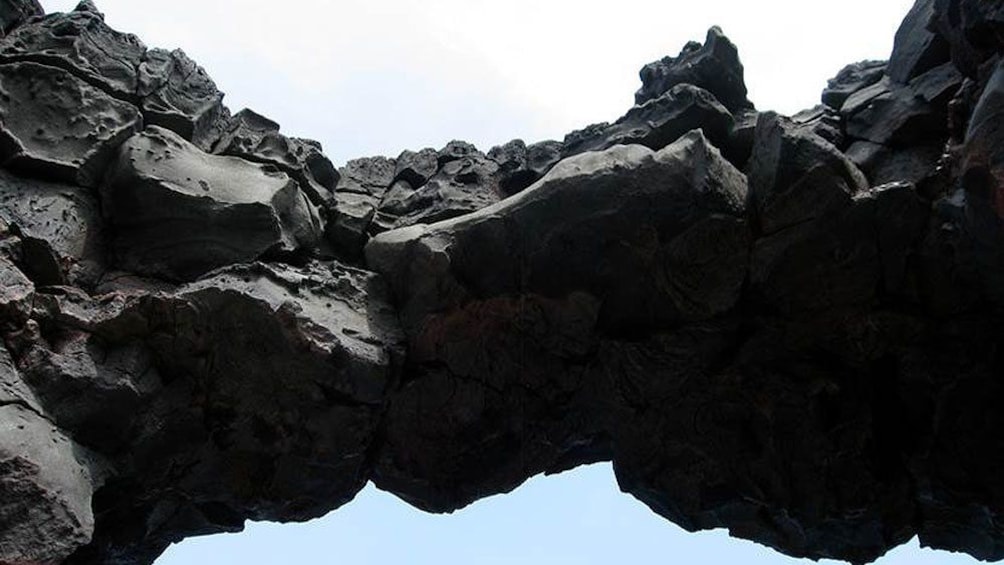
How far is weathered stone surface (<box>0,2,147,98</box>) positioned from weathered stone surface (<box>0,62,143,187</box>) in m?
0.15

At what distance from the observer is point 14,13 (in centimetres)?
856

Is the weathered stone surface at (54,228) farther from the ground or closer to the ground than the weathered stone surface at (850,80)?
closer to the ground

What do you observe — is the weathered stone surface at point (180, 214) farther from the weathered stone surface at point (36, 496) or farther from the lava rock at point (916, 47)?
the lava rock at point (916, 47)

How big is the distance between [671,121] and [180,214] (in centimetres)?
382

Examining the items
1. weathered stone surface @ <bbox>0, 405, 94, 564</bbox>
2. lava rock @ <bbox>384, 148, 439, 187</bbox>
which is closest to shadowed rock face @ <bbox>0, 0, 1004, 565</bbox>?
weathered stone surface @ <bbox>0, 405, 94, 564</bbox>

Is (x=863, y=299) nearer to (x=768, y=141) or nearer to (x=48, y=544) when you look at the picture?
(x=768, y=141)

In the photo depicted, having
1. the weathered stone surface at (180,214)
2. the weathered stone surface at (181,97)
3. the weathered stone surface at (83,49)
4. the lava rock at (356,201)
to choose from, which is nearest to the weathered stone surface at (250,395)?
the weathered stone surface at (180,214)

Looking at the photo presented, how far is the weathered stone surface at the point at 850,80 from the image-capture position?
28.6 feet

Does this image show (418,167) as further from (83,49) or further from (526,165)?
(83,49)

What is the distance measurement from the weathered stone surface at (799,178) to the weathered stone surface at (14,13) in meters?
5.96

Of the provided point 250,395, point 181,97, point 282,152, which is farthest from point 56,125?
point 250,395

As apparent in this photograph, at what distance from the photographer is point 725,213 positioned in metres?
7.65

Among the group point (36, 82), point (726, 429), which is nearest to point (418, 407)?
point (726, 429)

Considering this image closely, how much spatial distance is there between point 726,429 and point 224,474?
152 inches
